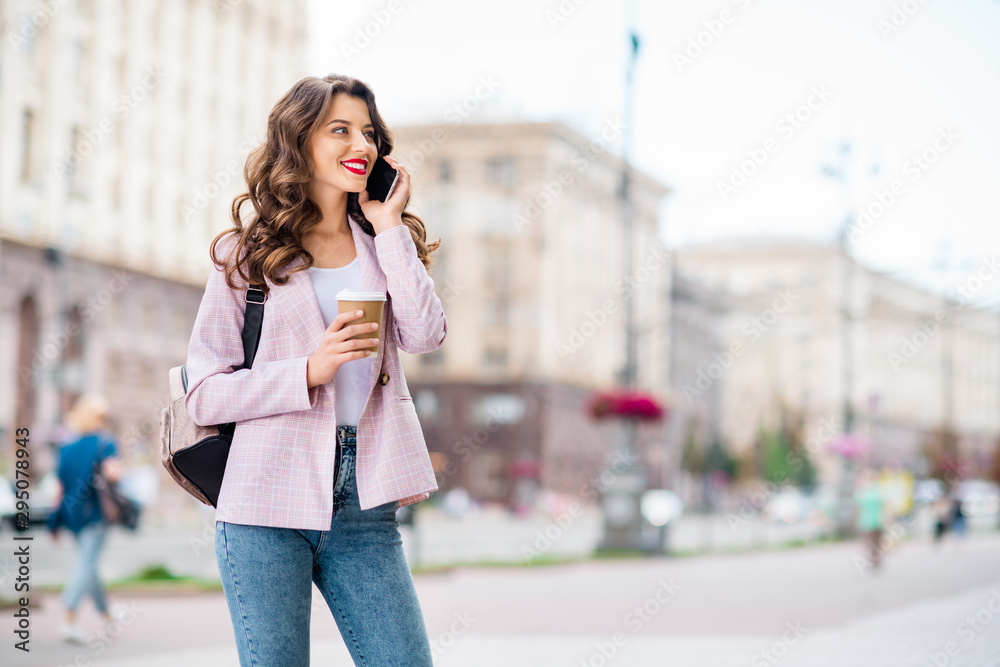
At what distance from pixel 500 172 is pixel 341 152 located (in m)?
58.4

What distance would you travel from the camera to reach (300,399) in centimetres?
249

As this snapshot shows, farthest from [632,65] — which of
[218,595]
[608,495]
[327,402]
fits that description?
[327,402]

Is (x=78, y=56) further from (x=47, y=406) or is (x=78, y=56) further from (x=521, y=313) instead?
(x=521, y=313)

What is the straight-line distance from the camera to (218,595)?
40.5ft

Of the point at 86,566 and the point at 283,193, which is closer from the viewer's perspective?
the point at 283,193

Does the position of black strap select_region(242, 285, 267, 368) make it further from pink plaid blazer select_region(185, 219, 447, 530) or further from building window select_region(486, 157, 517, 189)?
building window select_region(486, 157, 517, 189)

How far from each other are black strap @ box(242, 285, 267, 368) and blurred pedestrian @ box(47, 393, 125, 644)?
684 cm

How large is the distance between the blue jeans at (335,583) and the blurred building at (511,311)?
181 feet

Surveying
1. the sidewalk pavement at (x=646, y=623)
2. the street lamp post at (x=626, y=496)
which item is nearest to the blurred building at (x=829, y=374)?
the street lamp post at (x=626, y=496)

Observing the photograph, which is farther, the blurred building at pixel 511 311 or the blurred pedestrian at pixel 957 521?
the blurred building at pixel 511 311

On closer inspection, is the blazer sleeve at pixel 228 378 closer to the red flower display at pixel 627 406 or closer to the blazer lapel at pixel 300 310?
the blazer lapel at pixel 300 310

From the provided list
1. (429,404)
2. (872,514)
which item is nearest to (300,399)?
(872,514)

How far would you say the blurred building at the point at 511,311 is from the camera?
58938mm

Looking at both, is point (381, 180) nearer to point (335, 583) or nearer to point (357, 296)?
point (357, 296)
